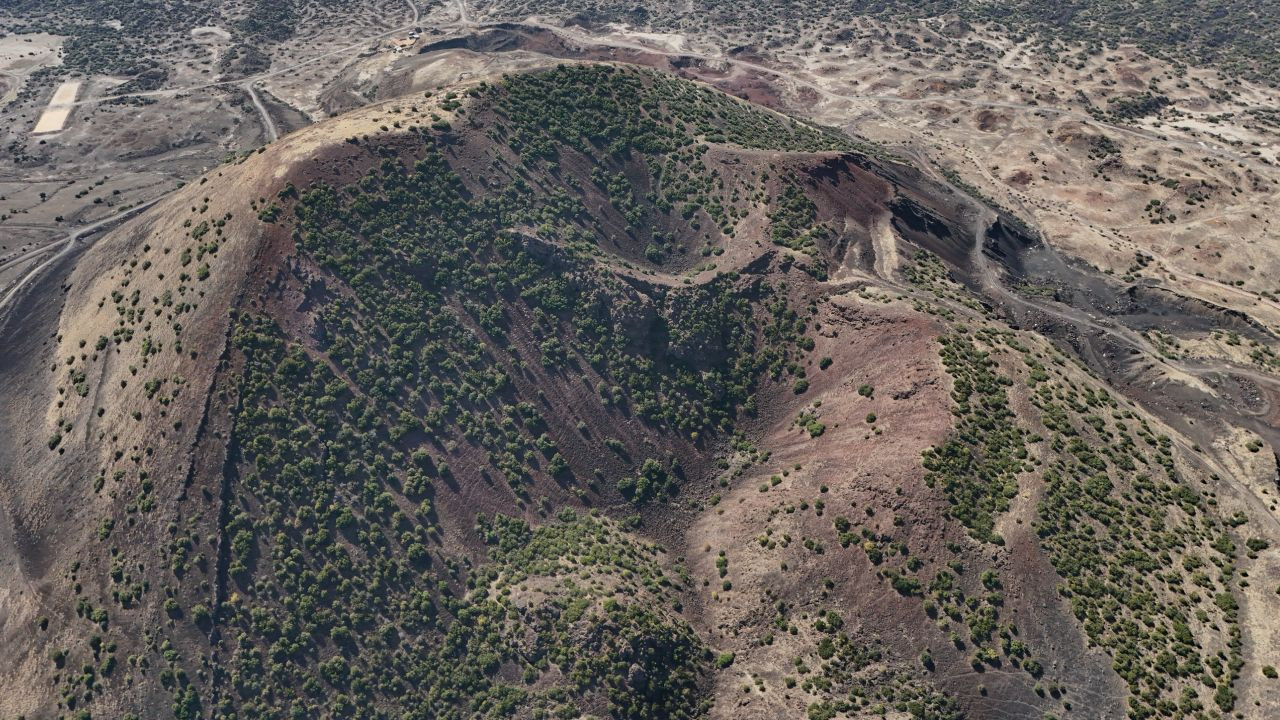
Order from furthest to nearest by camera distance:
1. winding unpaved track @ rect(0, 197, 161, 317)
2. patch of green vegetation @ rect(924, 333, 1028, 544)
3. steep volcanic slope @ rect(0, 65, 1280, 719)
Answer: winding unpaved track @ rect(0, 197, 161, 317) < patch of green vegetation @ rect(924, 333, 1028, 544) < steep volcanic slope @ rect(0, 65, 1280, 719)

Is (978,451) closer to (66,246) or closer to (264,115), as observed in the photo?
(66,246)

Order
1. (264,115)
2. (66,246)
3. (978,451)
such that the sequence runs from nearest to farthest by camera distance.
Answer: (978,451) → (66,246) → (264,115)

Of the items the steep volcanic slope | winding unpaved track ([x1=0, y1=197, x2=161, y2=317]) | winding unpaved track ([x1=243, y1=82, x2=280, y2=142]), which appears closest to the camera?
the steep volcanic slope

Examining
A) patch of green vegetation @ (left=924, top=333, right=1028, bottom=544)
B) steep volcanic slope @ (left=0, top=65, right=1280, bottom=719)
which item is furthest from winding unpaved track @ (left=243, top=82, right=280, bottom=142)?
patch of green vegetation @ (left=924, top=333, right=1028, bottom=544)

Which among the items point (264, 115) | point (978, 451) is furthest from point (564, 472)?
point (264, 115)

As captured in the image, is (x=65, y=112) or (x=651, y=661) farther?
(x=65, y=112)

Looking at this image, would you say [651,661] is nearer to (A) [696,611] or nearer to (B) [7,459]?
(A) [696,611]

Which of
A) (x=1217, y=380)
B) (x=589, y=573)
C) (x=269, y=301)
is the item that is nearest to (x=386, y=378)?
(x=269, y=301)

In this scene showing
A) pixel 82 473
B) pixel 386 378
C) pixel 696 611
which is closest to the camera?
pixel 696 611

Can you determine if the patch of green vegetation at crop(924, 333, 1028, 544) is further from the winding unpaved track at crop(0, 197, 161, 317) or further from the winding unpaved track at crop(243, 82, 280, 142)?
the winding unpaved track at crop(243, 82, 280, 142)
